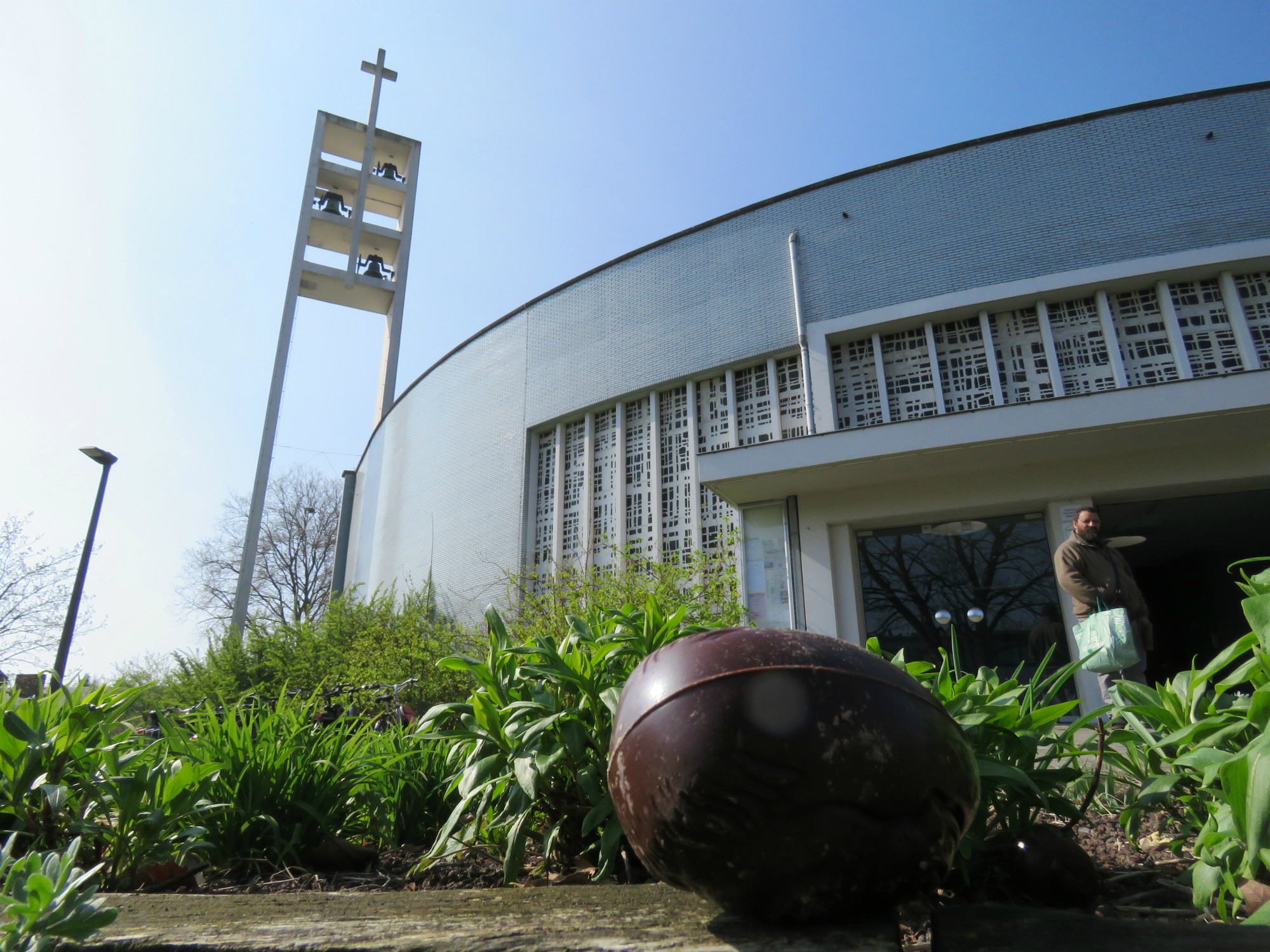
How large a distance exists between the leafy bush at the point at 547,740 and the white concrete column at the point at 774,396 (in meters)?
9.63

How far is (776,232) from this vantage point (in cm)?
1339

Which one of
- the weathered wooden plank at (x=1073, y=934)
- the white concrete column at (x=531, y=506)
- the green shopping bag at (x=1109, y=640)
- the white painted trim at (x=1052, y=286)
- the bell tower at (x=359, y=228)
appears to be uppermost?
the bell tower at (x=359, y=228)

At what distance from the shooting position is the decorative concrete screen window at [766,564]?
35.1ft

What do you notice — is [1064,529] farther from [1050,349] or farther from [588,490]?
[588,490]

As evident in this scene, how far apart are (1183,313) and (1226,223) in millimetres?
1304

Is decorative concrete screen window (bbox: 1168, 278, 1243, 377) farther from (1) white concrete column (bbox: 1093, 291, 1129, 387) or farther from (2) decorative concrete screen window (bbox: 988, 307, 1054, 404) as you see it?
(2) decorative concrete screen window (bbox: 988, 307, 1054, 404)

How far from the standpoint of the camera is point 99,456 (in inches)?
621

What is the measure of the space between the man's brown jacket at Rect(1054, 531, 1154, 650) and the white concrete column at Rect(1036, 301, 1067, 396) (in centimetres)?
513

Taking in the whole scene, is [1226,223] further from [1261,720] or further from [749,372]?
[1261,720]

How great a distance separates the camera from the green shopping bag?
4266mm

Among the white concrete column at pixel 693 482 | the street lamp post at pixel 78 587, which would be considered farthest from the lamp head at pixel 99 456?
the white concrete column at pixel 693 482

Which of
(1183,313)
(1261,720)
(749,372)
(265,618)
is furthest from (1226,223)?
(265,618)

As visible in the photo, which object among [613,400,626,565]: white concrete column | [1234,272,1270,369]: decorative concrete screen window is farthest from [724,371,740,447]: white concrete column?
[1234,272,1270,369]: decorative concrete screen window

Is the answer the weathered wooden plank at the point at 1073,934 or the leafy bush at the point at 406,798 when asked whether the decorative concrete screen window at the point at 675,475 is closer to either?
the leafy bush at the point at 406,798
